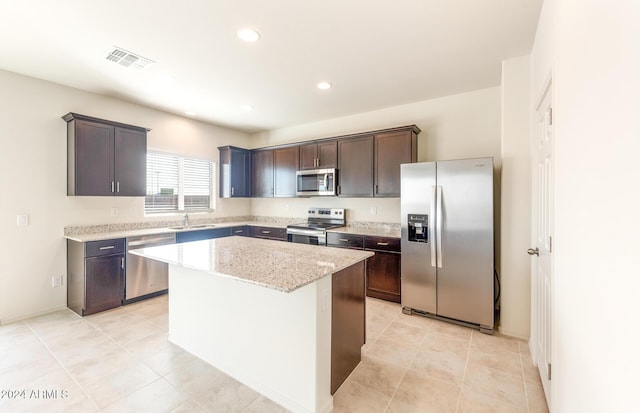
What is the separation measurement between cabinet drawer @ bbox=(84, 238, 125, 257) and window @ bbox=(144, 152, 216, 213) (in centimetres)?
93

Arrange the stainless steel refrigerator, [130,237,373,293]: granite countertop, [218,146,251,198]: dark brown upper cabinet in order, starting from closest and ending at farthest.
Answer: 1. [130,237,373,293]: granite countertop
2. the stainless steel refrigerator
3. [218,146,251,198]: dark brown upper cabinet

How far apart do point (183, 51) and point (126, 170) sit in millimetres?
2012

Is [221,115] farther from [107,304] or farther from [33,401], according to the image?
[33,401]

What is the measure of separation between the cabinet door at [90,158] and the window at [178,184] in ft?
2.51

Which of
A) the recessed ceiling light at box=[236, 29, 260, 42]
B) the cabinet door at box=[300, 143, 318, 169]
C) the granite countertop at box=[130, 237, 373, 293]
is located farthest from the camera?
the cabinet door at box=[300, 143, 318, 169]

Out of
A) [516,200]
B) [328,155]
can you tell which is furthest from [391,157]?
[516,200]

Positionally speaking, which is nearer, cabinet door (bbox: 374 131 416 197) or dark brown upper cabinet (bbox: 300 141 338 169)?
cabinet door (bbox: 374 131 416 197)

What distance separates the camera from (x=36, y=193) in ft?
10.6

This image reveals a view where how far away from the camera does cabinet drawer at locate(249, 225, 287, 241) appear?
15.8 ft

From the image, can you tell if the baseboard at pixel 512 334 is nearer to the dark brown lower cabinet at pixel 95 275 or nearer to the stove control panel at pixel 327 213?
the stove control panel at pixel 327 213

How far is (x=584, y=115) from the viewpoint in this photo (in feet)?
3.51

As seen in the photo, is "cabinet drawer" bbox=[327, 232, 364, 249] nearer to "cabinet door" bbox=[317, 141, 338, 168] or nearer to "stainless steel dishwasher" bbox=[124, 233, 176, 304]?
"cabinet door" bbox=[317, 141, 338, 168]

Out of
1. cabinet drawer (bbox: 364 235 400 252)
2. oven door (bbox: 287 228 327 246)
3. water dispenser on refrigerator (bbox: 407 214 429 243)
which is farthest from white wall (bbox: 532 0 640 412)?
oven door (bbox: 287 228 327 246)

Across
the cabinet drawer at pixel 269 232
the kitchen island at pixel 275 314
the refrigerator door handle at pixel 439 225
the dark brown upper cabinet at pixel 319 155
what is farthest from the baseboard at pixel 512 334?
the cabinet drawer at pixel 269 232
